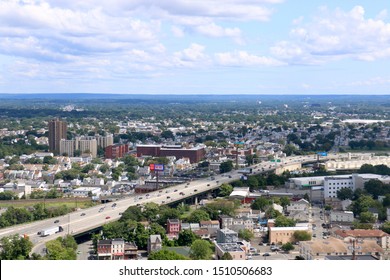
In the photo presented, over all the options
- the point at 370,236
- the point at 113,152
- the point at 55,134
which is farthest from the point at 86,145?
the point at 370,236

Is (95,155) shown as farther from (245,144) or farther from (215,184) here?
(215,184)

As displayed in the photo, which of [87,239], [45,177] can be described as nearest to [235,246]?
[87,239]

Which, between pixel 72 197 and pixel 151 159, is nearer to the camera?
pixel 72 197

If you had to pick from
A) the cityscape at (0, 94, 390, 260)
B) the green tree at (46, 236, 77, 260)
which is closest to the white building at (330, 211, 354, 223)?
the cityscape at (0, 94, 390, 260)

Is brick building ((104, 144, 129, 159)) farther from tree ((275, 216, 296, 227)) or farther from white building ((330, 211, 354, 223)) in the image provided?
tree ((275, 216, 296, 227))

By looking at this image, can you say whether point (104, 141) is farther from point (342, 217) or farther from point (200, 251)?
point (200, 251)

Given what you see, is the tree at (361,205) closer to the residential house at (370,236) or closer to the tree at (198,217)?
the residential house at (370,236)

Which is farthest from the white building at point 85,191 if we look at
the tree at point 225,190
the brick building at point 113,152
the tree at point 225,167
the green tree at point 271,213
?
the brick building at point 113,152
